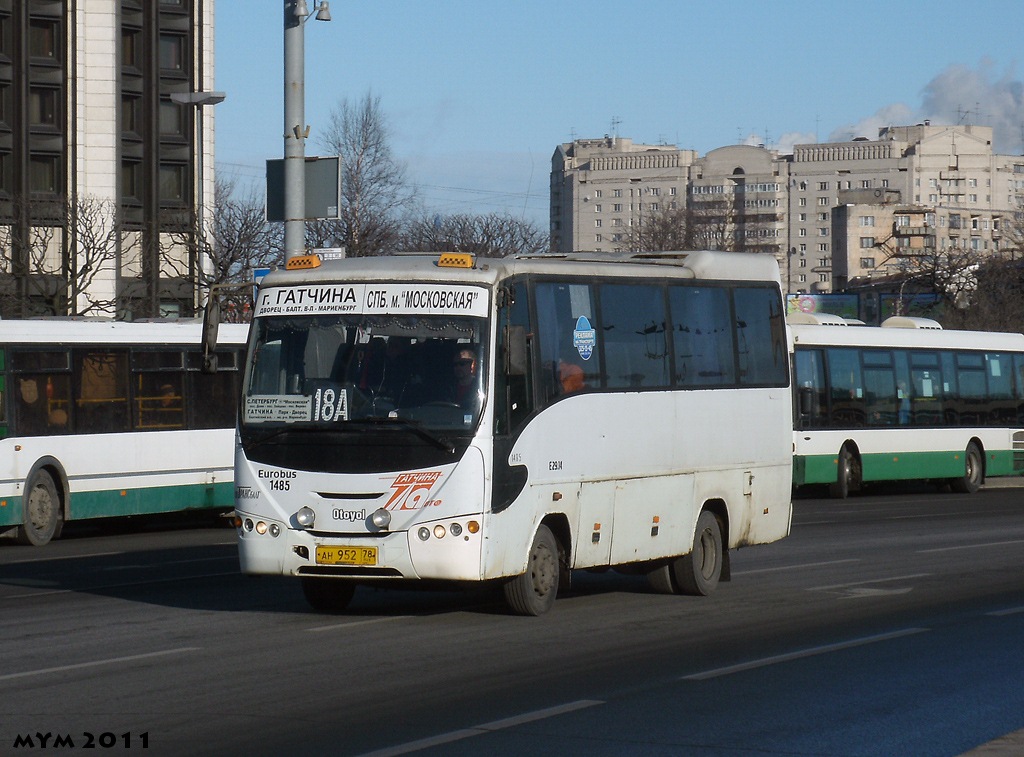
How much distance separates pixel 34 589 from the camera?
1573 centimetres

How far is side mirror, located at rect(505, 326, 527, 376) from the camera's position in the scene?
12664 millimetres

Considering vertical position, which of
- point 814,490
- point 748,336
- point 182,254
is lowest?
point 814,490

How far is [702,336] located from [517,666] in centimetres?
555

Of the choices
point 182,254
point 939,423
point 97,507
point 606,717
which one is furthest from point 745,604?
point 182,254

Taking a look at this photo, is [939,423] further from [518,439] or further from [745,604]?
[518,439]

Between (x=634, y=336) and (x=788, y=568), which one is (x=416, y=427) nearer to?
(x=634, y=336)

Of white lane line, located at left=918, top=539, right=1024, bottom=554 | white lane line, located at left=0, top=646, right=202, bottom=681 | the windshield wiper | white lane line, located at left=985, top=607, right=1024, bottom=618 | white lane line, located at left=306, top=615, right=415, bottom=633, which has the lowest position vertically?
white lane line, located at left=918, top=539, right=1024, bottom=554

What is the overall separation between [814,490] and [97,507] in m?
19.5

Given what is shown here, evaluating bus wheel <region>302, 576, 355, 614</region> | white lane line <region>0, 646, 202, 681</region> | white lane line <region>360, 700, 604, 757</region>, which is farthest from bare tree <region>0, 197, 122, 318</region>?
white lane line <region>360, 700, 604, 757</region>

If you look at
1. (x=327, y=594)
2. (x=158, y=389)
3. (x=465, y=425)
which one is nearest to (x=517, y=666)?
(x=465, y=425)

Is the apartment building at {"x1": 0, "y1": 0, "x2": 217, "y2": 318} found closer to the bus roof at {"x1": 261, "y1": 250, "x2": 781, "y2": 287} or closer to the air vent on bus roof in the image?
the air vent on bus roof

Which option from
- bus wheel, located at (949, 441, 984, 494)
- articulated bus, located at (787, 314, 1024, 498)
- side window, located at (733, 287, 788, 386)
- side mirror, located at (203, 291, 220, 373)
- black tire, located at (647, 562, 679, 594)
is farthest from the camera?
bus wheel, located at (949, 441, 984, 494)

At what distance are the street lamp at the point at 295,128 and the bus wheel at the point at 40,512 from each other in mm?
4278

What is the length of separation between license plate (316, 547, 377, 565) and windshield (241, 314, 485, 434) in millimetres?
904
